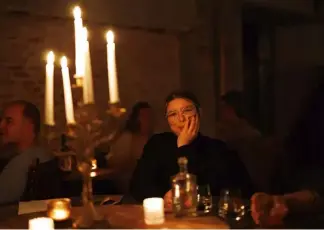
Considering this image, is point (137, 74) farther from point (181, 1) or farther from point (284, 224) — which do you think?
point (284, 224)

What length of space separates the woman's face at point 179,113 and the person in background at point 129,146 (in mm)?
87

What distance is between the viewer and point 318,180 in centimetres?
196

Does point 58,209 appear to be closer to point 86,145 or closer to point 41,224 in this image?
point 41,224

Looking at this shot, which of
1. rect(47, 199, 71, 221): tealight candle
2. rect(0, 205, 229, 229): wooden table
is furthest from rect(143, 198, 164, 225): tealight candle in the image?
rect(47, 199, 71, 221): tealight candle

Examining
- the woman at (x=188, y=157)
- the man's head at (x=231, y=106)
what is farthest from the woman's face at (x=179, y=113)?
the man's head at (x=231, y=106)

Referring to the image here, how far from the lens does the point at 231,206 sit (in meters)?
1.68

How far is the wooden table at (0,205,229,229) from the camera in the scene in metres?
1.58

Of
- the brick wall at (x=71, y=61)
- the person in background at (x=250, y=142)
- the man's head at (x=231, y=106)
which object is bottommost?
the person in background at (x=250, y=142)

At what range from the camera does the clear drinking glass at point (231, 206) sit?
168 centimetres

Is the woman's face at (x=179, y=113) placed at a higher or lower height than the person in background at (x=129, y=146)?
higher

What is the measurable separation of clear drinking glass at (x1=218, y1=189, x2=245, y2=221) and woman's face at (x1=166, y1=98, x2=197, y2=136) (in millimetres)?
392

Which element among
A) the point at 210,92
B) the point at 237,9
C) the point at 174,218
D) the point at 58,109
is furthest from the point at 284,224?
the point at 58,109

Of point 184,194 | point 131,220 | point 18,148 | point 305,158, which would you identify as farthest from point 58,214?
point 305,158

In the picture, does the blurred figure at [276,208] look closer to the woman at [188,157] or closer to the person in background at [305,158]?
the person in background at [305,158]
